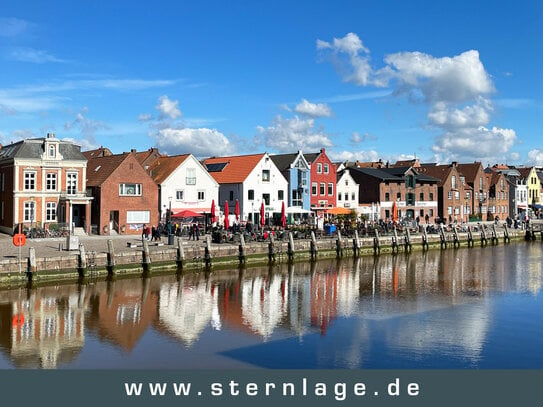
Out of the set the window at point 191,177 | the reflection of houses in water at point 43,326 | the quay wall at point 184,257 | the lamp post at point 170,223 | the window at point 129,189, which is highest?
the window at point 191,177

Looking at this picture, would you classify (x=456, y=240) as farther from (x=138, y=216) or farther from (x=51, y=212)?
(x=51, y=212)

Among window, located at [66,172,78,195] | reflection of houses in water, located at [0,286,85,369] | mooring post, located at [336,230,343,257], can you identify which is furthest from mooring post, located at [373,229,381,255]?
reflection of houses in water, located at [0,286,85,369]

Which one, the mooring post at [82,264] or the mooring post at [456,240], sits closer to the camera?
the mooring post at [82,264]

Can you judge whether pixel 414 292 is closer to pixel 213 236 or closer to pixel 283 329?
pixel 283 329

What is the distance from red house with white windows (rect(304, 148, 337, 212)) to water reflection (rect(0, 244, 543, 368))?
26.3 m

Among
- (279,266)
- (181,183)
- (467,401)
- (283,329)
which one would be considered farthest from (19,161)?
(467,401)

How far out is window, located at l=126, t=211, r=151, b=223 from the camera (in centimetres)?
5106

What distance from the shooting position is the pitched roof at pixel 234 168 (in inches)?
2402

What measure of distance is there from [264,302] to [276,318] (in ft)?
12.5

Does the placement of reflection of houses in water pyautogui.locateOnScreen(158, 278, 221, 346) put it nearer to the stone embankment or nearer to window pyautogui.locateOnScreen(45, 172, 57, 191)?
the stone embankment

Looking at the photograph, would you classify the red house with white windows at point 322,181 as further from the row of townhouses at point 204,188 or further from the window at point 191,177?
the window at point 191,177

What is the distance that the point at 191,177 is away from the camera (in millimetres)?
56688

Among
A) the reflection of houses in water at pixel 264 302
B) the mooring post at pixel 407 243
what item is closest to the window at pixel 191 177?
the reflection of houses in water at pixel 264 302

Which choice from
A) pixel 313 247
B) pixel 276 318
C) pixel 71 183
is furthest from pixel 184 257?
pixel 71 183
